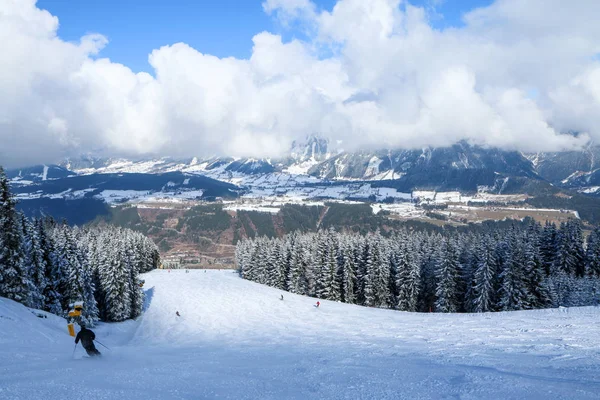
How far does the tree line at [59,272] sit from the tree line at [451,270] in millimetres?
31283

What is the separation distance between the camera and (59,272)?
1645 inches

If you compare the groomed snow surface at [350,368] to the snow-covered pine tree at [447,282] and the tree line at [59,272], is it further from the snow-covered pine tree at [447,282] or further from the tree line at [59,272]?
the snow-covered pine tree at [447,282]

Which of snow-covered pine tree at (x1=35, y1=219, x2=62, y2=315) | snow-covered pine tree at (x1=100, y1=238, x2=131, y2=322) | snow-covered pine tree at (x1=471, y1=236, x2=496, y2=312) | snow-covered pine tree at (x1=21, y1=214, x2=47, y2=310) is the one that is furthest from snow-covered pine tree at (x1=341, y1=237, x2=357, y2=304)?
snow-covered pine tree at (x1=21, y1=214, x2=47, y2=310)

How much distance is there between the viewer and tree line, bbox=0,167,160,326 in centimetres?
3431

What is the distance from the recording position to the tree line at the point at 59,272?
113 ft

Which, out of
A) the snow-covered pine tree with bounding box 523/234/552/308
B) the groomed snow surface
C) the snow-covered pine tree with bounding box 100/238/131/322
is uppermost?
the groomed snow surface

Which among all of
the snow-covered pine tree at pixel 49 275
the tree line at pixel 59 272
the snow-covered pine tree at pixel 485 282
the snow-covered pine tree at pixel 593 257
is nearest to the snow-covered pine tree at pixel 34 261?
the tree line at pixel 59 272

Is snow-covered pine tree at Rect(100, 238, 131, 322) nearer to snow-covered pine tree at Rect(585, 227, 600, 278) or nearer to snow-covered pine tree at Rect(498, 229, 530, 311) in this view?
snow-covered pine tree at Rect(498, 229, 530, 311)

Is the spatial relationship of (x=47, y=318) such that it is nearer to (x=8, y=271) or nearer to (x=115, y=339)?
(x=8, y=271)

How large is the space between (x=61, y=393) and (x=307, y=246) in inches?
2754

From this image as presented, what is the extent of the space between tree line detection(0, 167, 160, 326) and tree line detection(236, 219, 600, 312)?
103 feet

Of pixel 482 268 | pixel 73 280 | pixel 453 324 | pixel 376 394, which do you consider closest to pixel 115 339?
pixel 73 280

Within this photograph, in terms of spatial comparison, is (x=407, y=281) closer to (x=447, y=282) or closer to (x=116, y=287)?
(x=447, y=282)

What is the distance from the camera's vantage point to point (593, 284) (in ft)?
155
